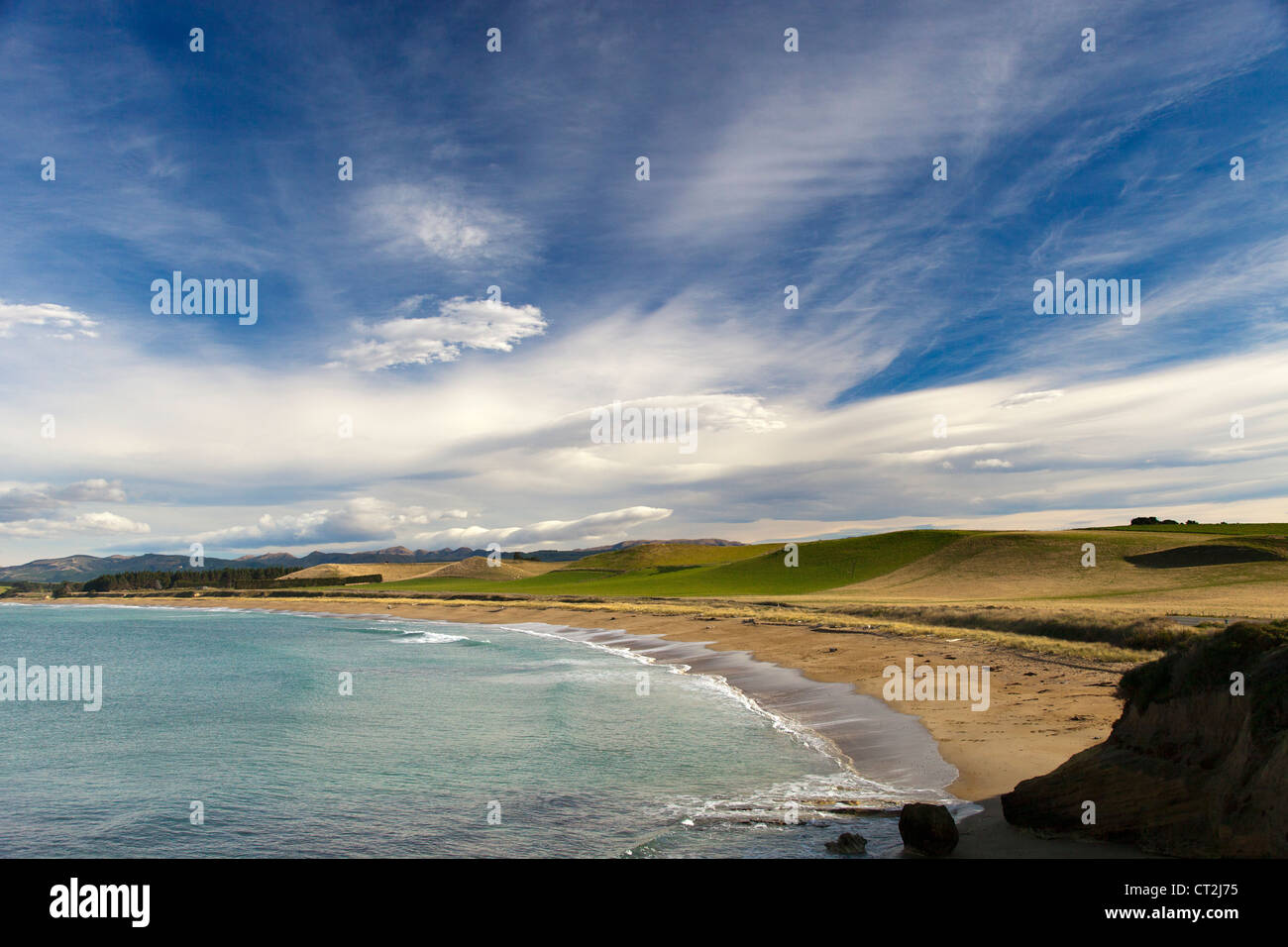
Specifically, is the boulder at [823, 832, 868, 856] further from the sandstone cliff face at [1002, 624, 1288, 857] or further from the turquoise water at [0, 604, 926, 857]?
the sandstone cliff face at [1002, 624, 1288, 857]

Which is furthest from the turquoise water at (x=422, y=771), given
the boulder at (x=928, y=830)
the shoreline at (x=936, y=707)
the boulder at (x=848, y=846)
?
the shoreline at (x=936, y=707)

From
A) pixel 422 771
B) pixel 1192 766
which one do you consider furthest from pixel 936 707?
pixel 422 771

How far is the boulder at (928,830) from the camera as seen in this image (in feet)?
39.7

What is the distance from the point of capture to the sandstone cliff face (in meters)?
9.72

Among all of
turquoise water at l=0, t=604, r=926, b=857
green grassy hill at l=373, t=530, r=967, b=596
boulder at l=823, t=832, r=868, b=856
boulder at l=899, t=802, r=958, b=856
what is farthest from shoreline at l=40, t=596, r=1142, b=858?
green grassy hill at l=373, t=530, r=967, b=596

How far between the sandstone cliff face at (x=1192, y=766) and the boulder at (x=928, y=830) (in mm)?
1996

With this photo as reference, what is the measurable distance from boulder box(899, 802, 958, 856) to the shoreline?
364 mm

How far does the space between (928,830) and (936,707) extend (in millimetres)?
15540

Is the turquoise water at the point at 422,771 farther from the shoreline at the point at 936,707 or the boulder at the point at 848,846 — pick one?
the shoreline at the point at 936,707

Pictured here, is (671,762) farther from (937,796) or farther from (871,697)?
(871,697)

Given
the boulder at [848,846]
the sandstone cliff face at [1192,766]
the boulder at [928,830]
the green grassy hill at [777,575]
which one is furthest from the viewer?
the green grassy hill at [777,575]

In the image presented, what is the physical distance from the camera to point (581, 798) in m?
18.2
